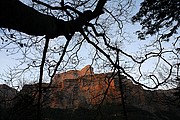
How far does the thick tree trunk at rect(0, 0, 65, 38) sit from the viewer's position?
1222 mm

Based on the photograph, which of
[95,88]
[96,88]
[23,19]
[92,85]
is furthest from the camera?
[95,88]

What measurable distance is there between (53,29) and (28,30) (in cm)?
29

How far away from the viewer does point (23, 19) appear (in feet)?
4.44

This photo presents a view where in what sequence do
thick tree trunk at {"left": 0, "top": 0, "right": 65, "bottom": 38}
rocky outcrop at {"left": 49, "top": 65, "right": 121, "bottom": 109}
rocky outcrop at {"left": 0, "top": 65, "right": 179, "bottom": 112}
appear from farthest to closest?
rocky outcrop at {"left": 49, "top": 65, "right": 121, "bottom": 109} < rocky outcrop at {"left": 0, "top": 65, "right": 179, "bottom": 112} < thick tree trunk at {"left": 0, "top": 0, "right": 65, "bottom": 38}

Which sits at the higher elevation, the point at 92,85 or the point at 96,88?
the point at 92,85

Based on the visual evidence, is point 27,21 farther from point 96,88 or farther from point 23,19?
point 96,88

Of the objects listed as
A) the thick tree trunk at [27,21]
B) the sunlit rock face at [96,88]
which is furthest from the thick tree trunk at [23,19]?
the sunlit rock face at [96,88]

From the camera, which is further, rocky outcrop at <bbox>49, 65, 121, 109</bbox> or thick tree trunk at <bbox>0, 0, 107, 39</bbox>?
rocky outcrop at <bbox>49, 65, 121, 109</bbox>

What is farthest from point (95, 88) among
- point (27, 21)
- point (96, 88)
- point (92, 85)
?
point (27, 21)

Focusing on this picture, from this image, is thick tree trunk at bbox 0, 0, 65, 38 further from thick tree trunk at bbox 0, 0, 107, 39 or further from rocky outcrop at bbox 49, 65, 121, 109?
rocky outcrop at bbox 49, 65, 121, 109

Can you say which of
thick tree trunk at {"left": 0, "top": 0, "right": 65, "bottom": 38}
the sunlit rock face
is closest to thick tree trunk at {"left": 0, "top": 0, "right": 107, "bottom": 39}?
thick tree trunk at {"left": 0, "top": 0, "right": 65, "bottom": 38}

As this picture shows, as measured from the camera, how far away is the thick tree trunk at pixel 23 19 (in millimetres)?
1222

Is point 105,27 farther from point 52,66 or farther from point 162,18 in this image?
point 162,18

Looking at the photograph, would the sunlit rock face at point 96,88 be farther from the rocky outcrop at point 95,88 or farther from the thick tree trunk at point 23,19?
the thick tree trunk at point 23,19
